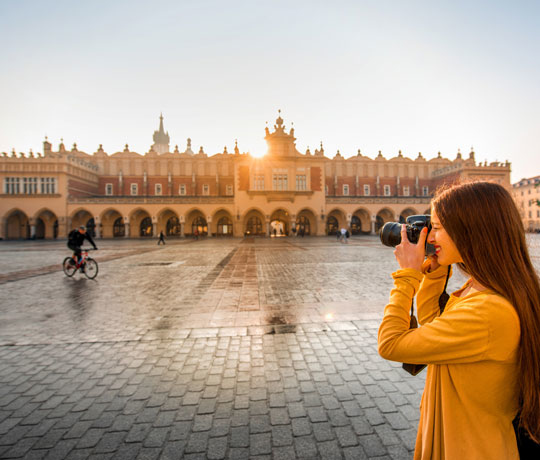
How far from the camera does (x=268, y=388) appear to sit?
294 cm

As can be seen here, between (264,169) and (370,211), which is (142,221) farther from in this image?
(370,211)

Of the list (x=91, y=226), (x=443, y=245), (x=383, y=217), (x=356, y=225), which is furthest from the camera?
(x=356, y=225)

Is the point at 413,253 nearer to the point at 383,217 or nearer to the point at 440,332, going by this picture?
the point at 440,332

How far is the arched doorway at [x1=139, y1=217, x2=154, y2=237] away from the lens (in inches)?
1474

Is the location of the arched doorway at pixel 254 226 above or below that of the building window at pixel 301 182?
below

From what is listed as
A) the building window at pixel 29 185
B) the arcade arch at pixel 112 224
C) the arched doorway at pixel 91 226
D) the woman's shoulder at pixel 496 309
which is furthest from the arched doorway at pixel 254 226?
the woman's shoulder at pixel 496 309

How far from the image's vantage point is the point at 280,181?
35.9 meters

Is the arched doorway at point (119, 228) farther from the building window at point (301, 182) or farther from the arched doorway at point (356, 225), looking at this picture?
the arched doorway at point (356, 225)

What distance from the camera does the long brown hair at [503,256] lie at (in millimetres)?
984

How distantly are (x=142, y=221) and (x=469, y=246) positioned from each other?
131 feet

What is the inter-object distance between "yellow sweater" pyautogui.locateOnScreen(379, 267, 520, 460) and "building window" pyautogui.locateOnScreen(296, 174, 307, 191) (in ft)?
117

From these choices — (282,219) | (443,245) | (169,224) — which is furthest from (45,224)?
(443,245)

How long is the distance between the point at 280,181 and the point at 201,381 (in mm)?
33705

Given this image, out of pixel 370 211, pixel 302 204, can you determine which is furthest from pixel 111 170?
pixel 370 211
